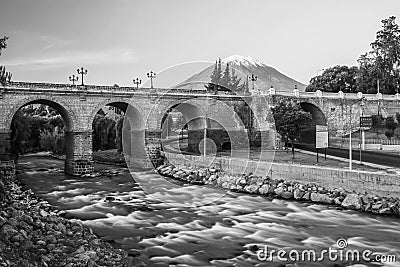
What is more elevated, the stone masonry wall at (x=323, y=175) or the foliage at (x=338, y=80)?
the foliage at (x=338, y=80)

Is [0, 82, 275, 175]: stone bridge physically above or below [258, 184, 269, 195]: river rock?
above

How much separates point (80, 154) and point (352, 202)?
76.0 ft

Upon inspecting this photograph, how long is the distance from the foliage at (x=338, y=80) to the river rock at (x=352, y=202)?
42.5 metres

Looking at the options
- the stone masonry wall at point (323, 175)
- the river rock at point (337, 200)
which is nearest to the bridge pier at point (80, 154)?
the stone masonry wall at point (323, 175)

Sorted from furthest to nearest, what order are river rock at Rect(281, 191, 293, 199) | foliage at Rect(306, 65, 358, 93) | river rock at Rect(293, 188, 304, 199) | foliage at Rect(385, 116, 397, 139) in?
foliage at Rect(306, 65, 358, 93) → foliage at Rect(385, 116, 397, 139) → river rock at Rect(281, 191, 293, 199) → river rock at Rect(293, 188, 304, 199)

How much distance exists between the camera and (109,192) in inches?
1020

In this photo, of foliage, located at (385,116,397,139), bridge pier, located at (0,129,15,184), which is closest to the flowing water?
bridge pier, located at (0,129,15,184)

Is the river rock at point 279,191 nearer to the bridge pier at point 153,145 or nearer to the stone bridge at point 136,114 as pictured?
the stone bridge at point 136,114

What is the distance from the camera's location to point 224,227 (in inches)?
660

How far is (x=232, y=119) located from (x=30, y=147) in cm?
2983

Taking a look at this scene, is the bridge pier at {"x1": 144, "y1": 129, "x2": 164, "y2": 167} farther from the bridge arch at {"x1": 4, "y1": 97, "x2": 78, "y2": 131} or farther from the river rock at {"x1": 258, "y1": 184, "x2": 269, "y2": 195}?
the river rock at {"x1": 258, "y1": 184, "x2": 269, "y2": 195}

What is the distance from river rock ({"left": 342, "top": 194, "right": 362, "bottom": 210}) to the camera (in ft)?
61.7

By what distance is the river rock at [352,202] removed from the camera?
18812 mm

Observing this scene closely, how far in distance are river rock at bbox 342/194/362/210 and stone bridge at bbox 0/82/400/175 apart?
17.2 m
